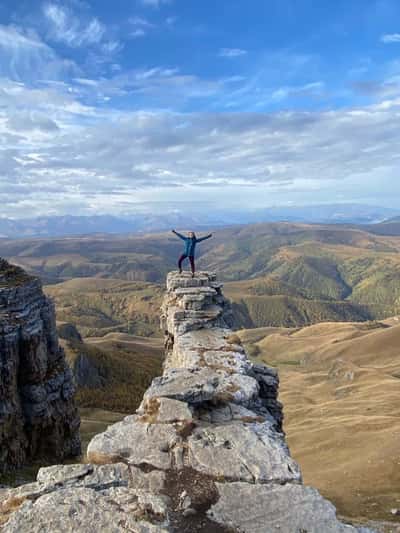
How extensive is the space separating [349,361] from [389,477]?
292ft

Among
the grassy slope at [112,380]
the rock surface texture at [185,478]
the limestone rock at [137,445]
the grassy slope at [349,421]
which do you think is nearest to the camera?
the rock surface texture at [185,478]

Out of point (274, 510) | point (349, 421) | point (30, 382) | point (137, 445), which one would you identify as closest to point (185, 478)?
point (137, 445)

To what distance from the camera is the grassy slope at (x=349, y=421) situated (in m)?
25.9

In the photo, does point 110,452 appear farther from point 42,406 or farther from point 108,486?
point 42,406

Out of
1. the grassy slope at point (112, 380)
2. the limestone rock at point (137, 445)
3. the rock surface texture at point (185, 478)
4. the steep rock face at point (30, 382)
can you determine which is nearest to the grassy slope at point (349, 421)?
the rock surface texture at point (185, 478)

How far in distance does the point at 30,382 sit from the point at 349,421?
32987 millimetres

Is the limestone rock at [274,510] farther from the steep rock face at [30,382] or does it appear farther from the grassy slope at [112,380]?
the grassy slope at [112,380]

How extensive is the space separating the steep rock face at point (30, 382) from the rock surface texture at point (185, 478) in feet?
60.4

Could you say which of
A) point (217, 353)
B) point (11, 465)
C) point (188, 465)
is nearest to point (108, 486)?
point (188, 465)

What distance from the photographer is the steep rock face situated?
29.2 m

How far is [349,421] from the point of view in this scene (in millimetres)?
43844

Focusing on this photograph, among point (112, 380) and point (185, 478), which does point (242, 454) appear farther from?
point (112, 380)

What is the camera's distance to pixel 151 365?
90688mm

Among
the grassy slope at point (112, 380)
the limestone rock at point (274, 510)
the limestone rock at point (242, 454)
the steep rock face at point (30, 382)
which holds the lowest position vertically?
the grassy slope at point (112, 380)
